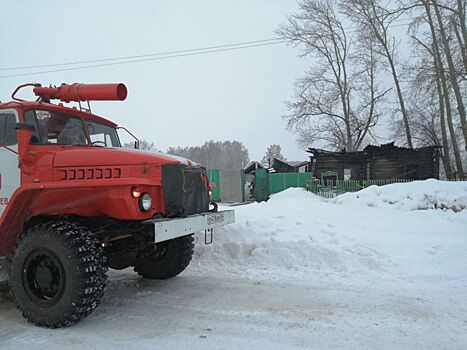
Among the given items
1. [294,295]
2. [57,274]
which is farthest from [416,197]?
[57,274]

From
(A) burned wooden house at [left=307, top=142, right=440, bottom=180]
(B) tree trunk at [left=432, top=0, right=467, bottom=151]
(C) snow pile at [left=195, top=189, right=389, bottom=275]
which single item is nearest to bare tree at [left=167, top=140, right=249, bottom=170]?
(A) burned wooden house at [left=307, top=142, right=440, bottom=180]

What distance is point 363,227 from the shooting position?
8.97m

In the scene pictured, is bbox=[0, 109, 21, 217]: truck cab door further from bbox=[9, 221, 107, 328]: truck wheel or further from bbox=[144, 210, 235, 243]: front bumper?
bbox=[144, 210, 235, 243]: front bumper

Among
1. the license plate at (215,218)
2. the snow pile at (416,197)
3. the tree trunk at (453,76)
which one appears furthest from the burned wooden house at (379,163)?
the license plate at (215,218)

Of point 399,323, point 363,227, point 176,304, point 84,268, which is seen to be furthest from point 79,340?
point 363,227

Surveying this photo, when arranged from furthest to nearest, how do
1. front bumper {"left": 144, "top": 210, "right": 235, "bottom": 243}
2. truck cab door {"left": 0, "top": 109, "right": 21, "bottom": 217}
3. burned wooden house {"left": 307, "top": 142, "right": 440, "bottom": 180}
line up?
burned wooden house {"left": 307, "top": 142, "right": 440, "bottom": 180} < truck cab door {"left": 0, "top": 109, "right": 21, "bottom": 217} < front bumper {"left": 144, "top": 210, "right": 235, "bottom": 243}

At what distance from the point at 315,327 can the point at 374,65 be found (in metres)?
39.4

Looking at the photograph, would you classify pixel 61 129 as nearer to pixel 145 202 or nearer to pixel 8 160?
pixel 8 160

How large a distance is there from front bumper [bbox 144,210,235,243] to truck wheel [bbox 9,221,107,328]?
76cm

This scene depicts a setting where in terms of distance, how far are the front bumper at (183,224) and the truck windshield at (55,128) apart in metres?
1.71

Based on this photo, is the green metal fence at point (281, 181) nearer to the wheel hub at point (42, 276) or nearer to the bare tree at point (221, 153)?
the wheel hub at point (42, 276)

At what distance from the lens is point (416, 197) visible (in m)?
13.2

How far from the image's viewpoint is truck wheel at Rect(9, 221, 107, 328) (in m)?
4.28

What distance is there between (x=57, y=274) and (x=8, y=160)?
58.9 inches
